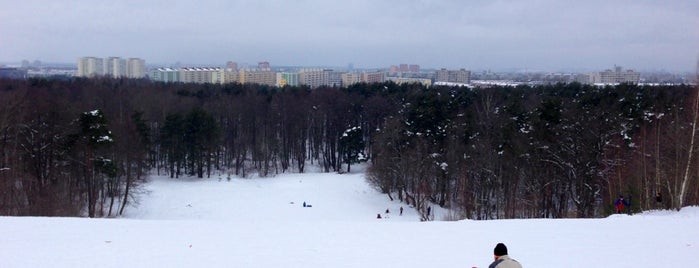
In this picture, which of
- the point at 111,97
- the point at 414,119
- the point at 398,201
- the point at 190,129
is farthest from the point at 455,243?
the point at 111,97

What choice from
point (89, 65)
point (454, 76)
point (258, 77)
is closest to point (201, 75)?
point (258, 77)

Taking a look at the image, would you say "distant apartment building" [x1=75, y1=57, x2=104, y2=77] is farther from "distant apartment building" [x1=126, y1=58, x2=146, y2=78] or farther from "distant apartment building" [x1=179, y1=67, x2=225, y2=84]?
"distant apartment building" [x1=179, y1=67, x2=225, y2=84]

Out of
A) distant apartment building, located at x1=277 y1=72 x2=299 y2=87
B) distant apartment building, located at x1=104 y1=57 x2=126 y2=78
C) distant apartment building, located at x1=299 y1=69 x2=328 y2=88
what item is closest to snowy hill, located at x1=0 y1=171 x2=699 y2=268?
distant apartment building, located at x1=277 y1=72 x2=299 y2=87

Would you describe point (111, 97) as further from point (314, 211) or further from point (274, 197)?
point (314, 211)

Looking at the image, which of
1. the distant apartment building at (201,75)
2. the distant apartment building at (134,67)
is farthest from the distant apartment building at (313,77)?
the distant apartment building at (134,67)

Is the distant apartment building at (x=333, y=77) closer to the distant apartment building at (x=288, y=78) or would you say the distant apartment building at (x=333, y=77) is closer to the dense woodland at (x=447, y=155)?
the distant apartment building at (x=288, y=78)
